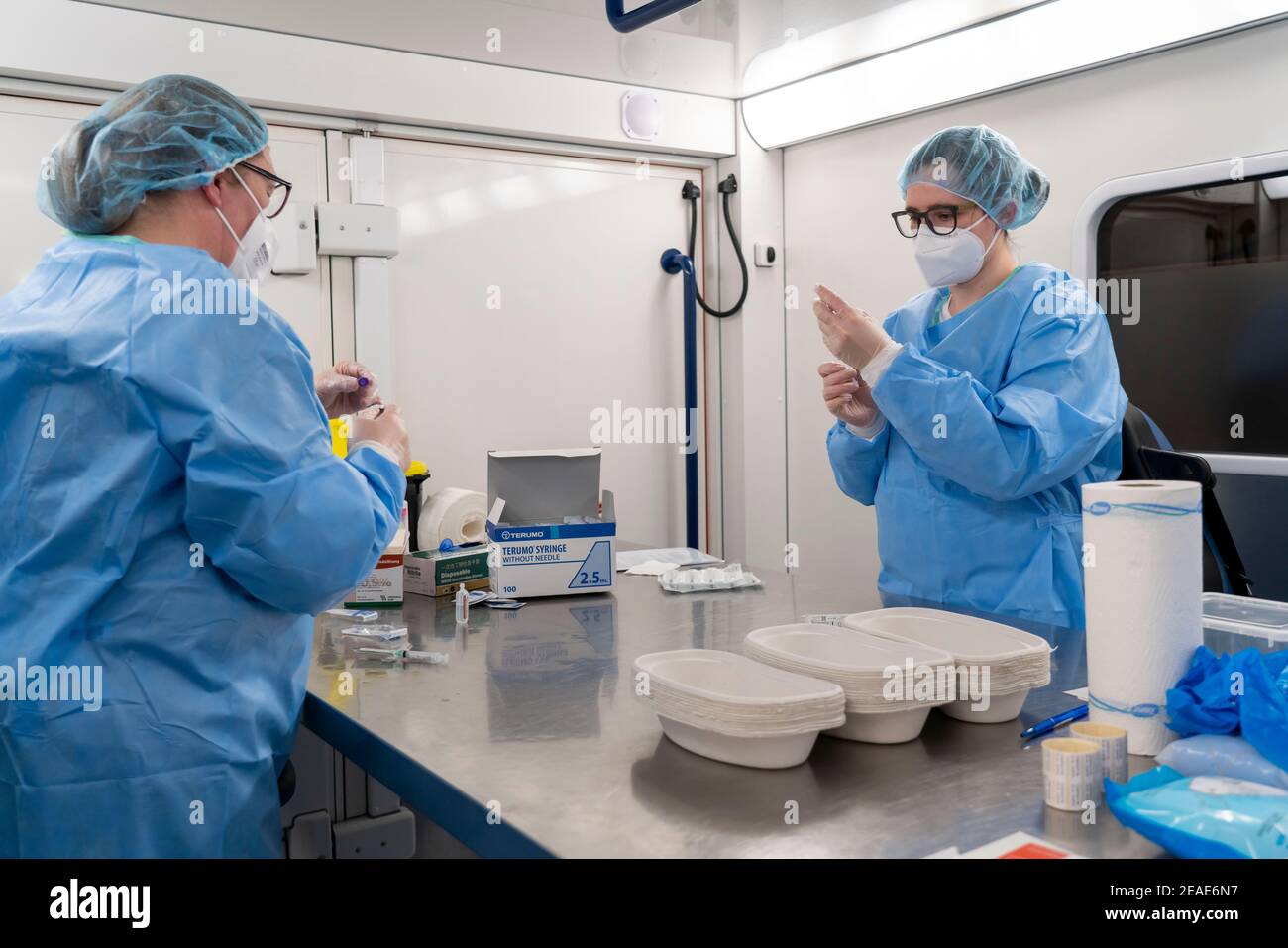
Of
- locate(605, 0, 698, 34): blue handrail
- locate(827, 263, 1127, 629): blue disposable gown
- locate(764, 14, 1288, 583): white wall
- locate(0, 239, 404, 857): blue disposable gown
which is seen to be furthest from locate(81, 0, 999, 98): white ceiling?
locate(0, 239, 404, 857): blue disposable gown

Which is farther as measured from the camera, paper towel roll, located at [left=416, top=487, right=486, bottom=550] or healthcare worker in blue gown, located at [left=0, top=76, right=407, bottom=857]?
paper towel roll, located at [left=416, top=487, right=486, bottom=550]

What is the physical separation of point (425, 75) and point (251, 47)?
540 millimetres

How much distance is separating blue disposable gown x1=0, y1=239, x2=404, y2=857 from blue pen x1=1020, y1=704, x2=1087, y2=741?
2.98ft

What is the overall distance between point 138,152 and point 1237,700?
61.5 inches

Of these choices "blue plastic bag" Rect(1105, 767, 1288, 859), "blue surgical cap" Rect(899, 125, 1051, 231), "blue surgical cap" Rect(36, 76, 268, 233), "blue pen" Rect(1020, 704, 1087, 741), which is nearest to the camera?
"blue plastic bag" Rect(1105, 767, 1288, 859)

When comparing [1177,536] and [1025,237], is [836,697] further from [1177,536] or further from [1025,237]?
[1025,237]

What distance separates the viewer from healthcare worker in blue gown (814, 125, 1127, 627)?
2.06m

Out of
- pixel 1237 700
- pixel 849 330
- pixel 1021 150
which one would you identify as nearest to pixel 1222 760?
pixel 1237 700

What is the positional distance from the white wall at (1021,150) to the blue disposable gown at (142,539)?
231cm

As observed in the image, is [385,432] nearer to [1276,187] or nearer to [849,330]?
[849,330]

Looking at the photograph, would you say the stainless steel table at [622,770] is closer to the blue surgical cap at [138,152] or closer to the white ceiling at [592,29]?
the blue surgical cap at [138,152]

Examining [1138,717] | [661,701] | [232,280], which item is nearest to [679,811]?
[661,701]

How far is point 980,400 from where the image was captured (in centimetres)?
204

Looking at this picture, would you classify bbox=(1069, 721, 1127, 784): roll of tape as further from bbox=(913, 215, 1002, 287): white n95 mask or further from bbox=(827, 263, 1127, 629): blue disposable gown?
bbox=(913, 215, 1002, 287): white n95 mask
